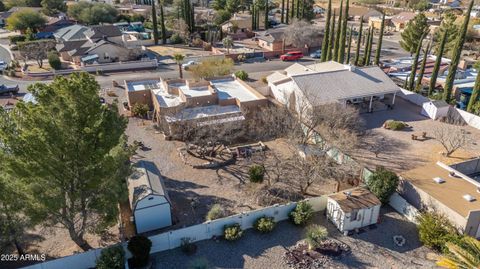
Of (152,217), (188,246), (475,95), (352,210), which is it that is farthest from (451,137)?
(152,217)

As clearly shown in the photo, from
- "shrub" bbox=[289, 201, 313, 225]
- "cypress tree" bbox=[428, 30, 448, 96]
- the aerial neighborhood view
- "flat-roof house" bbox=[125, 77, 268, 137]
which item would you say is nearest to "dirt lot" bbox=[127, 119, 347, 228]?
the aerial neighborhood view

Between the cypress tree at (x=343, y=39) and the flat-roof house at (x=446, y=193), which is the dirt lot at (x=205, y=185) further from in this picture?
the cypress tree at (x=343, y=39)

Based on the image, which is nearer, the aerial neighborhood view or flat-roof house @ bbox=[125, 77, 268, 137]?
the aerial neighborhood view

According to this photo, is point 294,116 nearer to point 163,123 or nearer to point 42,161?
point 163,123

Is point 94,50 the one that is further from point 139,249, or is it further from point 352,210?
point 352,210

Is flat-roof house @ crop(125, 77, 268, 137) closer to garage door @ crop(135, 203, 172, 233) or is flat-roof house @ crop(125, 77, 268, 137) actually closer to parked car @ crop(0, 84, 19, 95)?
garage door @ crop(135, 203, 172, 233)

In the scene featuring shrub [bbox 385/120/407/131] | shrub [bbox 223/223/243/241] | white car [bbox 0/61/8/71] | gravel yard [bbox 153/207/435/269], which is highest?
white car [bbox 0/61/8/71]
